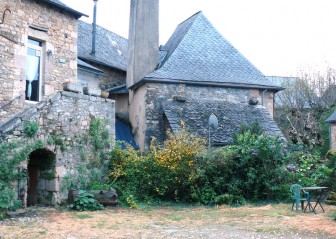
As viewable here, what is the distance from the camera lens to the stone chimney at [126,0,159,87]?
59.0 ft

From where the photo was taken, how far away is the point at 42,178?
1011 centimetres

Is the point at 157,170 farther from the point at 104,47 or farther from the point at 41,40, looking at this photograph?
the point at 104,47

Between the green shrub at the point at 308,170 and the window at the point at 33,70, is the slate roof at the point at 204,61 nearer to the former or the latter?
the window at the point at 33,70

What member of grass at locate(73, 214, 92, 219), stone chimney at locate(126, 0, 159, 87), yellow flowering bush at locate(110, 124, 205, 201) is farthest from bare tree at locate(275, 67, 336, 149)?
grass at locate(73, 214, 92, 219)

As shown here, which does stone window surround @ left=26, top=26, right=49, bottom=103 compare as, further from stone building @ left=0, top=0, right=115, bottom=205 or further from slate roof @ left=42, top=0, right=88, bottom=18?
slate roof @ left=42, top=0, right=88, bottom=18

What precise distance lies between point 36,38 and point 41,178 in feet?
13.6

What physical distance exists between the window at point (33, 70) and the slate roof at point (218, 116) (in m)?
5.22

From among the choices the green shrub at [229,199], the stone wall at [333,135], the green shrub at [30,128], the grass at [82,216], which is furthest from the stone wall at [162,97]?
the stone wall at [333,135]

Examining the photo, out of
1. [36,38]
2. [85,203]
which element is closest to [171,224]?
[85,203]

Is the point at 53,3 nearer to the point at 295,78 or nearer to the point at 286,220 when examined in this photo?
the point at 286,220

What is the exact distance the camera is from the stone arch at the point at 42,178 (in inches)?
387

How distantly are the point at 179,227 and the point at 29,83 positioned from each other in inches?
255

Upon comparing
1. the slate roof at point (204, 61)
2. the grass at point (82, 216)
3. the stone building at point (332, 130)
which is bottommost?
the grass at point (82, 216)

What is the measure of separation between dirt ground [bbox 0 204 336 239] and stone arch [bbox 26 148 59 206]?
2.21 feet
